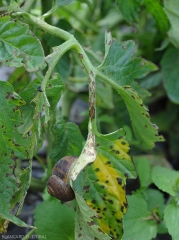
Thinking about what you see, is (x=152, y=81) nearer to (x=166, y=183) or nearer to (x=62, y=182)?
(x=166, y=183)

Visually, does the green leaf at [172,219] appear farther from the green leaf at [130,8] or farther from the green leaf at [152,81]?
the green leaf at [152,81]

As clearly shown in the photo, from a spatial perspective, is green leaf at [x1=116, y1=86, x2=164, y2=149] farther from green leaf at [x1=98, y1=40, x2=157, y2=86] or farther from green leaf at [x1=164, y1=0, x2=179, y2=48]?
green leaf at [x1=164, y1=0, x2=179, y2=48]

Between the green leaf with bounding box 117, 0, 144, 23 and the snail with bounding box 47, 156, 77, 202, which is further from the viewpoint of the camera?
the green leaf with bounding box 117, 0, 144, 23

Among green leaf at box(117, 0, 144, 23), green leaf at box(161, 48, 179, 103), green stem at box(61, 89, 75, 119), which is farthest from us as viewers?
green stem at box(61, 89, 75, 119)

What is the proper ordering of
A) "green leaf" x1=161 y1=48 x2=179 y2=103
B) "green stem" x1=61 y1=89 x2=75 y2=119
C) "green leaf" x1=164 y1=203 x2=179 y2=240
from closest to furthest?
"green leaf" x1=164 y1=203 x2=179 y2=240 < "green leaf" x1=161 y1=48 x2=179 y2=103 < "green stem" x1=61 y1=89 x2=75 y2=119

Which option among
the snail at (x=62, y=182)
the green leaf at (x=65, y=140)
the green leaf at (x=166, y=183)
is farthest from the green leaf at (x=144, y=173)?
the snail at (x=62, y=182)

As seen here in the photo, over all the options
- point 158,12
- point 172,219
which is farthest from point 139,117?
point 158,12

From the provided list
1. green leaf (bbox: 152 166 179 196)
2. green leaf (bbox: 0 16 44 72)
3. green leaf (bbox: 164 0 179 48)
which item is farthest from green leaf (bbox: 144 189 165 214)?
green leaf (bbox: 0 16 44 72)
